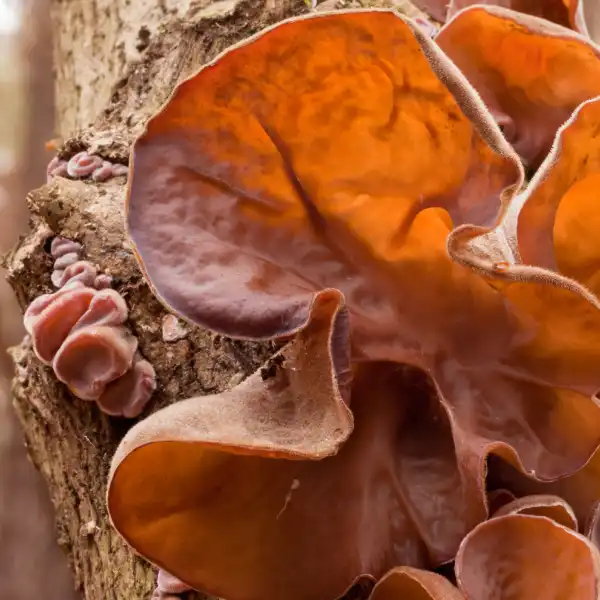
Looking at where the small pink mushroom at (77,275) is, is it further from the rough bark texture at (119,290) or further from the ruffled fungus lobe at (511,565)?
the ruffled fungus lobe at (511,565)

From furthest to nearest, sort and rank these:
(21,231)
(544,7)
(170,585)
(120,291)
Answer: (21,231) < (544,7) < (120,291) < (170,585)

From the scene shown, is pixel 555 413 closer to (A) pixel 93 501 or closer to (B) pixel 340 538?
(B) pixel 340 538

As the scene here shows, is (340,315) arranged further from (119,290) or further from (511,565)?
(119,290)

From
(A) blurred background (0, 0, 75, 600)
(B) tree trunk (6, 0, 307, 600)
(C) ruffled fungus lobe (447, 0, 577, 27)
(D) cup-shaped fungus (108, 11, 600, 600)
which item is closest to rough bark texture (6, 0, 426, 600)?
(B) tree trunk (6, 0, 307, 600)

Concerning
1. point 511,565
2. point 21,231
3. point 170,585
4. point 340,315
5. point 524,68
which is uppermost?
point 524,68

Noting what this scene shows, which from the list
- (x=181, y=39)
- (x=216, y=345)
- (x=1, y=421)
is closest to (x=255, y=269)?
(x=216, y=345)

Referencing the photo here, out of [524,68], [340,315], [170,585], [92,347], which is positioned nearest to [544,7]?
[524,68]

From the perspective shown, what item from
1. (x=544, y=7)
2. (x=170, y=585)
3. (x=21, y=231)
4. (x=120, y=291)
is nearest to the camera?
(x=170, y=585)
